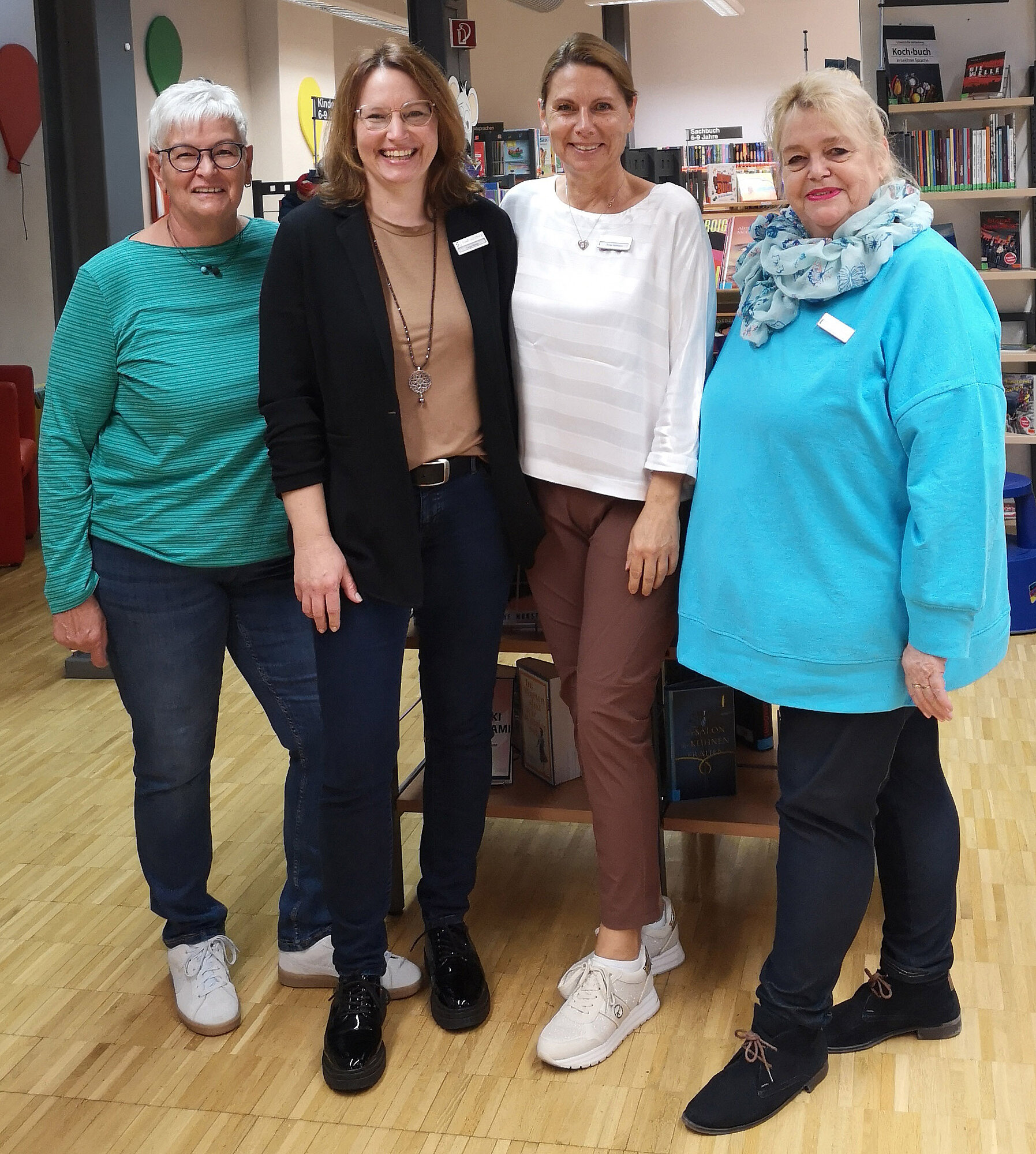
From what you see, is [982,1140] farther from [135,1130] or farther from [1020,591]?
[1020,591]

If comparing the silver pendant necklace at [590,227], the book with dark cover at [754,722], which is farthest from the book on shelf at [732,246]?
the silver pendant necklace at [590,227]

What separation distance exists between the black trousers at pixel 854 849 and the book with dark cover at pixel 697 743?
1.51 feet

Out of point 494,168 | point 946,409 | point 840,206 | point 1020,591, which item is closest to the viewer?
point 946,409

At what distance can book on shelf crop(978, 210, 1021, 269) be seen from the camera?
4883 millimetres

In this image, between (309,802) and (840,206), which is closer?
(840,206)

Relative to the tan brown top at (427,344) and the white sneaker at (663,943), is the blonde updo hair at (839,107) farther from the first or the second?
the white sneaker at (663,943)

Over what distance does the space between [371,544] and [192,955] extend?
0.90 metres

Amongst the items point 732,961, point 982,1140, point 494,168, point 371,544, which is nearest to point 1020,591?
point 732,961

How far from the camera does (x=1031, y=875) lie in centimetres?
264

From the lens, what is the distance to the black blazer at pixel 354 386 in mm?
1858

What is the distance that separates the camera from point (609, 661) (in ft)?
6.63

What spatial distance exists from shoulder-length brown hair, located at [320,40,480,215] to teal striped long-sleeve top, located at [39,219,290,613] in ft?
0.78

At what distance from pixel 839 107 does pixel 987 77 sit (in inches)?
143

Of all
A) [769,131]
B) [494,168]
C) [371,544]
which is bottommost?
[371,544]
